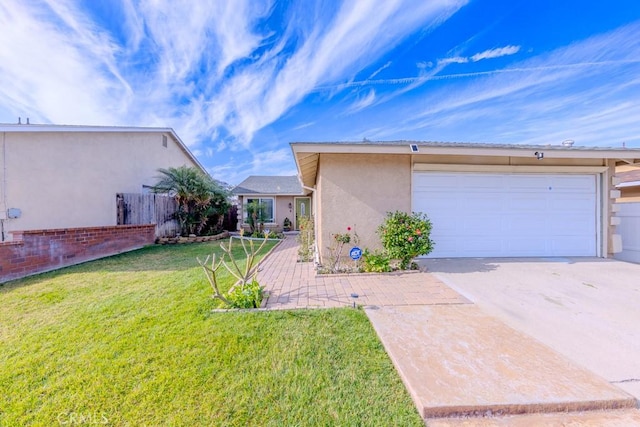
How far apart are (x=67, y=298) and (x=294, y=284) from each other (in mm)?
4185

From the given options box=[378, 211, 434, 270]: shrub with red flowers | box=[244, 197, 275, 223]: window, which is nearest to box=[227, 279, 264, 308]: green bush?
box=[378, 211, 434, 270]: shrub with red flowers

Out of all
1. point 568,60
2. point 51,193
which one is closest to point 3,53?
point 51,193

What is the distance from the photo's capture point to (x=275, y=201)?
56.0ft

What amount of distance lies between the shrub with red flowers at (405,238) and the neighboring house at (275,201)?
1054 centimetres

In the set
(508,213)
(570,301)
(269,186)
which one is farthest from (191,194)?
(570,301)

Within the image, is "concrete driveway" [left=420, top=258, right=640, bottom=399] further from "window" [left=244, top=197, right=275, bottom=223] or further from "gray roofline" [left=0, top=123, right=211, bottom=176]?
"gray roofline" [left=0, top=123, right=211, bottom=176]

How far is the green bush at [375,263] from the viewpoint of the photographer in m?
5.76

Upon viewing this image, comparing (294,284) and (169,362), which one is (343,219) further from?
(169,362)

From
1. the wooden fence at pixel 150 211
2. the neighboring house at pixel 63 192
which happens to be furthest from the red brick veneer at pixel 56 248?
the wooden fence at pixel 150 211

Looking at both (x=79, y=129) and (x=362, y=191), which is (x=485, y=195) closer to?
(x=362, y=191)

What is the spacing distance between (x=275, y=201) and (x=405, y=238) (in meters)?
12.6

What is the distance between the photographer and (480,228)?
6934 mm

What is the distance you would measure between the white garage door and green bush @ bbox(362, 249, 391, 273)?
180cm

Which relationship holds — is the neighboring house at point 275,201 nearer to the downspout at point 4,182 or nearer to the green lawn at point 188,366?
the downspout at point 4,182
